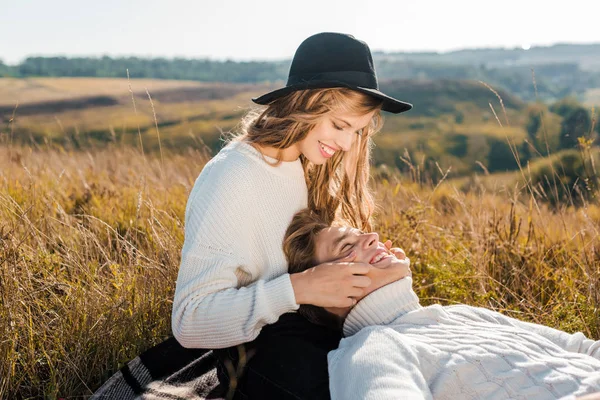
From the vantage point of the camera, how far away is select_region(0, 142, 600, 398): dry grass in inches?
115

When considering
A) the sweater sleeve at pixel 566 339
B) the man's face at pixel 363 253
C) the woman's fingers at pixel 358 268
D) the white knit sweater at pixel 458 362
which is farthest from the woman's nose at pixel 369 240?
the sweater sleeve at pixel 566 339

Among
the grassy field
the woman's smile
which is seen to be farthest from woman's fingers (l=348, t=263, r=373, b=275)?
the grassy field

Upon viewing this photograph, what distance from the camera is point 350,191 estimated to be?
3518mm

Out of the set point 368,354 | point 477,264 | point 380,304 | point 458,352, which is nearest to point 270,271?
point 380,304

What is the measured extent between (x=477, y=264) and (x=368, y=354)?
2.00 meters

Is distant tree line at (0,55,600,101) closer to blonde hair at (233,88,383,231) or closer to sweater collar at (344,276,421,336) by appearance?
blonde hair at (233,88,383,231)

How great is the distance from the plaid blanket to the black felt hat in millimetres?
1306

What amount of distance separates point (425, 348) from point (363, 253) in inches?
23.6

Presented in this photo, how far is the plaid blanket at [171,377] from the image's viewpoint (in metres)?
2.68

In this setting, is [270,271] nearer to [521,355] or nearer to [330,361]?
[330,361]

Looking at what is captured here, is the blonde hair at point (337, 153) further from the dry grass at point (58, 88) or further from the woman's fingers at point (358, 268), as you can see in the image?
the dry grass at point (58, 88)

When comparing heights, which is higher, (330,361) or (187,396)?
(330,361)

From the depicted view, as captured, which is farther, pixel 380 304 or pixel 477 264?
pixel 477 264

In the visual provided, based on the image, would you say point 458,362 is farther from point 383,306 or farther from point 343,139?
point 343,139
